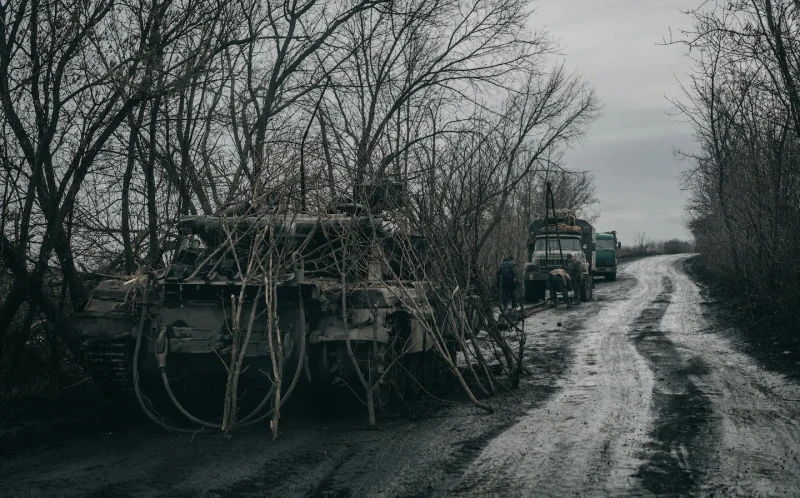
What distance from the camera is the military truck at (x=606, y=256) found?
143 ft

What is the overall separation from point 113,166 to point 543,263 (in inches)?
779

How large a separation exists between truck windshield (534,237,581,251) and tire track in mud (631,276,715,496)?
1387 centimetres

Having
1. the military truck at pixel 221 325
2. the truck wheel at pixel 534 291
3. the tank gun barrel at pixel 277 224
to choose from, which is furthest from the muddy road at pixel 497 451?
the truck wheel at pixel 534 291

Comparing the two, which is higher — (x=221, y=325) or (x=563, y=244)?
(x=563, y=244)

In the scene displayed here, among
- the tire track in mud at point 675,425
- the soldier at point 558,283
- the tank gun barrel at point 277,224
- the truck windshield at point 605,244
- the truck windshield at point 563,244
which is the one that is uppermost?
the truck windshield at point 605,244

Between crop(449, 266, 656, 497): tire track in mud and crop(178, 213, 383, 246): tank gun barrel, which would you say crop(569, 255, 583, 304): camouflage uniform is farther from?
crop(178, 213, 383, 246): tank gun barrel

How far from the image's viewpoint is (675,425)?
8.34 metres

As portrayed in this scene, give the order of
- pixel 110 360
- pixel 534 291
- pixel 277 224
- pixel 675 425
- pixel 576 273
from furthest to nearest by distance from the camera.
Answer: pixel 534 291 < pixel 576 273 < pixel 277 224 < pixel 110 360 < pixel 675 425

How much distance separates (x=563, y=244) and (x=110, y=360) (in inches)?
925

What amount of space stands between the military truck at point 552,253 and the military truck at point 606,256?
380 inches

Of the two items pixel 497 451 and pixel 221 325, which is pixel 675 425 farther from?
pixel 221 325

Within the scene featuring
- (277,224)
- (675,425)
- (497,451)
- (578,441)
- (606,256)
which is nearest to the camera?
(497,451)

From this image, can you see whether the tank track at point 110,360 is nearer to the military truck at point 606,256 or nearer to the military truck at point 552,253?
the military truck at point 552,253

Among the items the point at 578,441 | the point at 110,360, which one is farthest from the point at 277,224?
the point at 578,441
